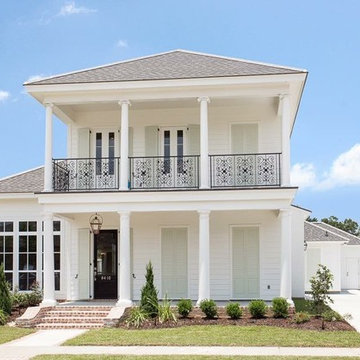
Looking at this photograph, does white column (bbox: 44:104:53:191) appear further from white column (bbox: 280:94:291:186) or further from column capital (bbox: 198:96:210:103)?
white column (bbox: 280:94:291:186)

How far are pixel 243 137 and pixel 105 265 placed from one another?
6.40 m

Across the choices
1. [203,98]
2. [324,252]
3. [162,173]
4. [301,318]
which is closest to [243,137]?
[203,98]

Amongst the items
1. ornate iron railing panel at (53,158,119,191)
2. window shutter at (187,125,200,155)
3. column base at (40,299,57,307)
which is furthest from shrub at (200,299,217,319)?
window shutter at (187,125,200,155)

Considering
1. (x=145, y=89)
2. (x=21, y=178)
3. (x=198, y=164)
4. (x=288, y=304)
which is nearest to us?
(x=288, y=304)

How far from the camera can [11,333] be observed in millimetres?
14641

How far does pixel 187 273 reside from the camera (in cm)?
1939

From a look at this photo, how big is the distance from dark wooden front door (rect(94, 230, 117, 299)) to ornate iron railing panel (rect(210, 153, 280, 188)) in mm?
4345

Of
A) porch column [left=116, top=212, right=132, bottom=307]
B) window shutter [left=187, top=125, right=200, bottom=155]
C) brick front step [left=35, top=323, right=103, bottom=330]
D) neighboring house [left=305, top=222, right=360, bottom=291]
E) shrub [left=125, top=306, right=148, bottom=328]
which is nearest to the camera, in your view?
shrub [left=125, top=306, right=148, bottom=328]

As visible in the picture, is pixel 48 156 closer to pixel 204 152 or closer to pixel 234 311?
pixel 204 152

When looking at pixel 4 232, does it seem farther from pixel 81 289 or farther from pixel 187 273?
pixel 187 273

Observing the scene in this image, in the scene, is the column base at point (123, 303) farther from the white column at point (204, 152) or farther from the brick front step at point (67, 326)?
the white column at point (204, 152)

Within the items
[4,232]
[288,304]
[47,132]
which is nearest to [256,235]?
[288,304]

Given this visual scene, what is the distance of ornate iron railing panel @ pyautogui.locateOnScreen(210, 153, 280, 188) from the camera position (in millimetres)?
17859

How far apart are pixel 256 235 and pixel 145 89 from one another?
6.08 metres
